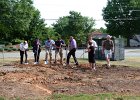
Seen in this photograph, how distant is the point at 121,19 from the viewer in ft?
322

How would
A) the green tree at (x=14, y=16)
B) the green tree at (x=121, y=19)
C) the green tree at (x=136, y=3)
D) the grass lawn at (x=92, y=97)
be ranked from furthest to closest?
the green tree at (x=136, y=3)
the green tree at (x=121, y=19)
the green tree at (x=14, y=16)
the grass lawn at (x=92, y=97)

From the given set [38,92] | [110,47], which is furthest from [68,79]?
[110,47]

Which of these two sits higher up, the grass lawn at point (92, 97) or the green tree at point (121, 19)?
the green tree at point (121, 19)

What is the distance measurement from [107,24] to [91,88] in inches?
3426

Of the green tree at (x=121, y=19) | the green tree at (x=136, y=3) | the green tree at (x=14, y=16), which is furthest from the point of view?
the green tree at (x=136, y=3)

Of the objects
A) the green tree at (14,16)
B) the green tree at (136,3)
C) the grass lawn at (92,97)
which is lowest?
the grass lawn at (92,97)

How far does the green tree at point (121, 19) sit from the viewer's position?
97.7 meters

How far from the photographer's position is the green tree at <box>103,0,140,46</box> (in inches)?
3846

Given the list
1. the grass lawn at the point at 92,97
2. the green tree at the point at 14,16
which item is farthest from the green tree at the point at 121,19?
the grass lawn at the point at 92,97

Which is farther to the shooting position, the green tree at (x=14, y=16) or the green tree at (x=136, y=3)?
the green tree at (x=136, y=3)

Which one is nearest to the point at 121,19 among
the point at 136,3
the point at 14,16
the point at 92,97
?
the point at 136,3

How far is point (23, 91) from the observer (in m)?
12.6

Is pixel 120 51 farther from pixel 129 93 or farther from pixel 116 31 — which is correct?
pixel 116 31

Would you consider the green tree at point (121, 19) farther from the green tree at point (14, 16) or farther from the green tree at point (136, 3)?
the green tree at point (14, 16)
